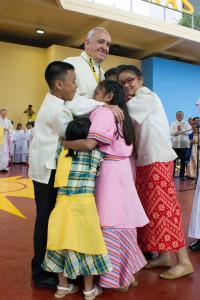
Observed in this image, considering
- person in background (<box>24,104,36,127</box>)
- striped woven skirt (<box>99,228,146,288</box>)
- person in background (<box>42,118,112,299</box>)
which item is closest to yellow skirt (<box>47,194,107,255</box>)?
person in background (<box>42,118,112,299</box>)

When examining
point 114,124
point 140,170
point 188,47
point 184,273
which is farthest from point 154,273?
point 188,47

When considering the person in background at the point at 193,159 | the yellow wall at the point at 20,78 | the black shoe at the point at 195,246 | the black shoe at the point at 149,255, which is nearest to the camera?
the black shoe at the point at 149,255

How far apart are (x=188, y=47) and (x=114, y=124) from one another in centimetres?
1097

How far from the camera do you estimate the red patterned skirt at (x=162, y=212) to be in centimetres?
214

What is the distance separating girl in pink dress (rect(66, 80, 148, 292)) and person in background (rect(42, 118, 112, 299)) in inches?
2.5

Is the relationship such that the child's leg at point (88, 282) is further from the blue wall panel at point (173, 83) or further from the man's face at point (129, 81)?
the blue wall panel at point (173, 83)

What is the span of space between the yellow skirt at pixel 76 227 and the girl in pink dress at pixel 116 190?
10cm

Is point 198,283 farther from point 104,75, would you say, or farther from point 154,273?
point 104,75

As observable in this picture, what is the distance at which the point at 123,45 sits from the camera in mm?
11234

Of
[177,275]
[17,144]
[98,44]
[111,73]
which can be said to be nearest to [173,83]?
[17,144]

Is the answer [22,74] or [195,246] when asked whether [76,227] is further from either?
[22,74]

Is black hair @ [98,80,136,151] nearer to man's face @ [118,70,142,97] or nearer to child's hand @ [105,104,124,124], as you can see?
child's hand @ [105,104,124,124]

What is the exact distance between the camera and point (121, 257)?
1.94 meters

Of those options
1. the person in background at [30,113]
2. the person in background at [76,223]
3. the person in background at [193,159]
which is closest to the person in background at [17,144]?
the person in background at [30,113]
